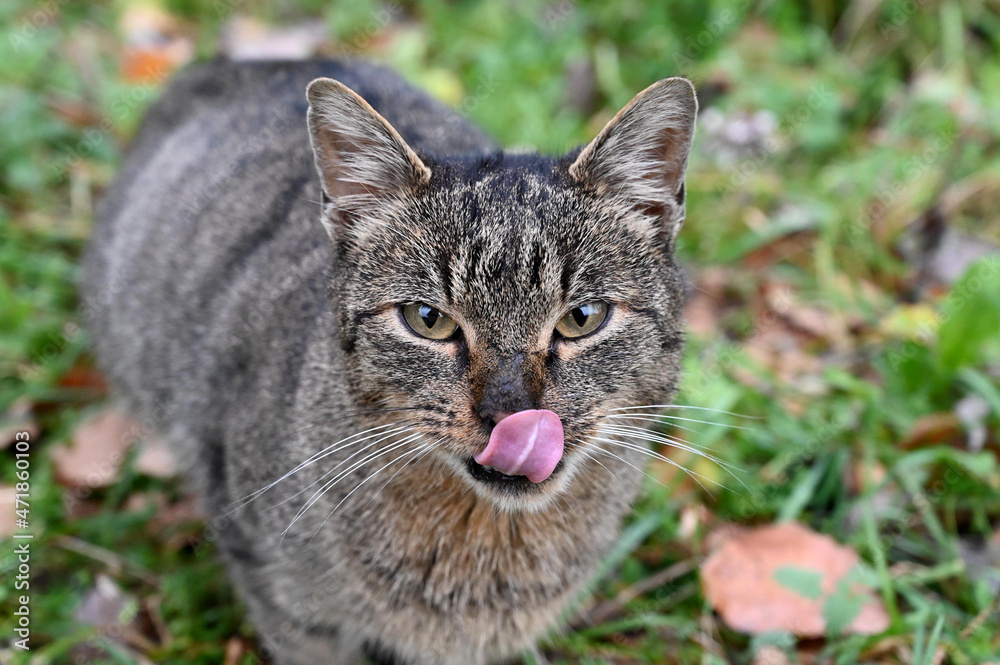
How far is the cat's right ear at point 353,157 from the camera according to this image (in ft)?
6.64

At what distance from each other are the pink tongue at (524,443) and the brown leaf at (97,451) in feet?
6.47

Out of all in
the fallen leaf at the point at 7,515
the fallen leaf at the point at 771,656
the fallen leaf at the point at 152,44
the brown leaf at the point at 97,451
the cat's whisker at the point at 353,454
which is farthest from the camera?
the fallen leaf at the point at 152,44

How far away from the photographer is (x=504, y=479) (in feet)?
6.20

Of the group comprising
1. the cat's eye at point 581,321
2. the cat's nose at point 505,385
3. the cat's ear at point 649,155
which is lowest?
the cat's nose at point 505,385

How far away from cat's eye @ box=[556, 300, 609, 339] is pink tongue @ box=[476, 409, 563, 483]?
252 millimetres

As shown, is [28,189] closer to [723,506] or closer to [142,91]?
[142,91]

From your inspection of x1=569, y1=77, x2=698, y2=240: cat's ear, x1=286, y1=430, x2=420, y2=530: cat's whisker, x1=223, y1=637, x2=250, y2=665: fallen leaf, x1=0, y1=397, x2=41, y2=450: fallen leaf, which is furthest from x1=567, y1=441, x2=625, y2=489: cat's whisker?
x1=0, y1=397, x2=41, y2=450: fallen leaf

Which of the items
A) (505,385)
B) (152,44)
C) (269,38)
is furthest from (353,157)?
(152,44)

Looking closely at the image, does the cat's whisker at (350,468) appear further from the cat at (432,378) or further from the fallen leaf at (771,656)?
the fallen leaf at (771,656)

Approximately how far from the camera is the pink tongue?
1.75 m

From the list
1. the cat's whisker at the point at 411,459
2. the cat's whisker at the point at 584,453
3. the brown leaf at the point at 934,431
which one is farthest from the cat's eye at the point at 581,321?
the brown leaf at the point at 934,431

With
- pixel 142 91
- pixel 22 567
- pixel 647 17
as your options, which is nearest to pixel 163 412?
pixel 22 567

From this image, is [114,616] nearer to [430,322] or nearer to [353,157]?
[430,322]

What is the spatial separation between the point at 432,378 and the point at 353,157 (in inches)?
24.6
